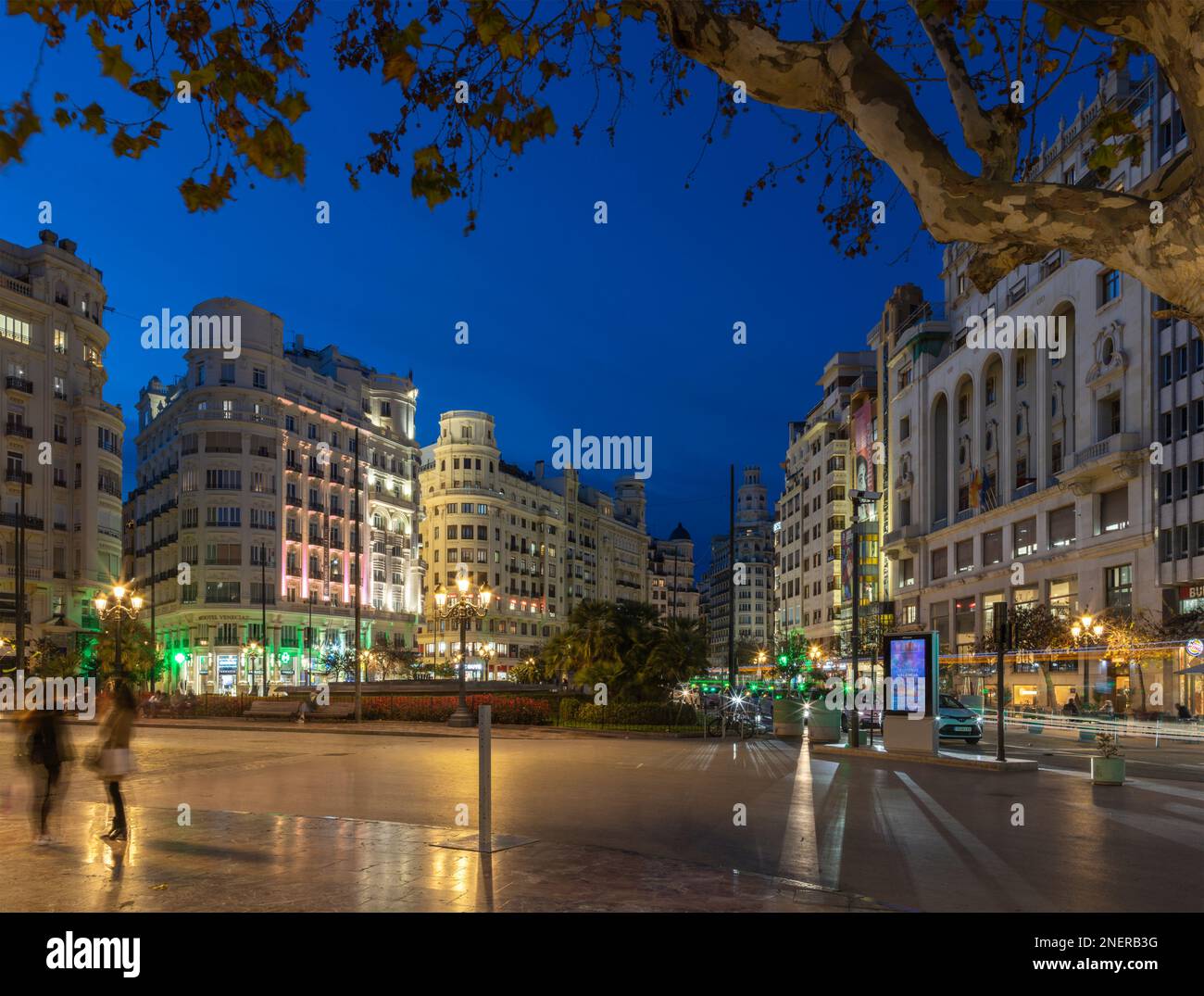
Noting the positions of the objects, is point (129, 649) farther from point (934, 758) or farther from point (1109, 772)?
point (1109, 772)

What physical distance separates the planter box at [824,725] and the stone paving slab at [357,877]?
20.5 metres

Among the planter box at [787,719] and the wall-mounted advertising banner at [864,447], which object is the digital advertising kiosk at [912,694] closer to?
the planter box at [787,719]

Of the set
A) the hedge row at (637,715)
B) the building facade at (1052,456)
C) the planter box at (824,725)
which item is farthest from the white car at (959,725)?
the building facade at (1052,456)

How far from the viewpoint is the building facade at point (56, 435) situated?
61.7 m

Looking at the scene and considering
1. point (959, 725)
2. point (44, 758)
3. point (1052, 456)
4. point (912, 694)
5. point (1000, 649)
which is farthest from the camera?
point (1052, 456)

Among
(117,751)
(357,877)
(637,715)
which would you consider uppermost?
(117,751)

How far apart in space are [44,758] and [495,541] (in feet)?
345

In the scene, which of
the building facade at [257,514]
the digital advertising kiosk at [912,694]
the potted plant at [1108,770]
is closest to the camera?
the potted plant at [1108,770]

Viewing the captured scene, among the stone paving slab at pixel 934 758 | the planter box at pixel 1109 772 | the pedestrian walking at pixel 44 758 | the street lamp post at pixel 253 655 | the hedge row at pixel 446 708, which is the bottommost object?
the street lamp post at pixel 253 655

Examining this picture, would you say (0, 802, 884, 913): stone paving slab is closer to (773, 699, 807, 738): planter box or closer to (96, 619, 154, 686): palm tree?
(773, 699, 807, 738): planter box

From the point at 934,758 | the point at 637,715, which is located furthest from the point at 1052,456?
the point at 934,758

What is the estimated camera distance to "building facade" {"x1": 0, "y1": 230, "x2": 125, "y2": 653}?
202 ft

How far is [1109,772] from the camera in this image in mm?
19266
